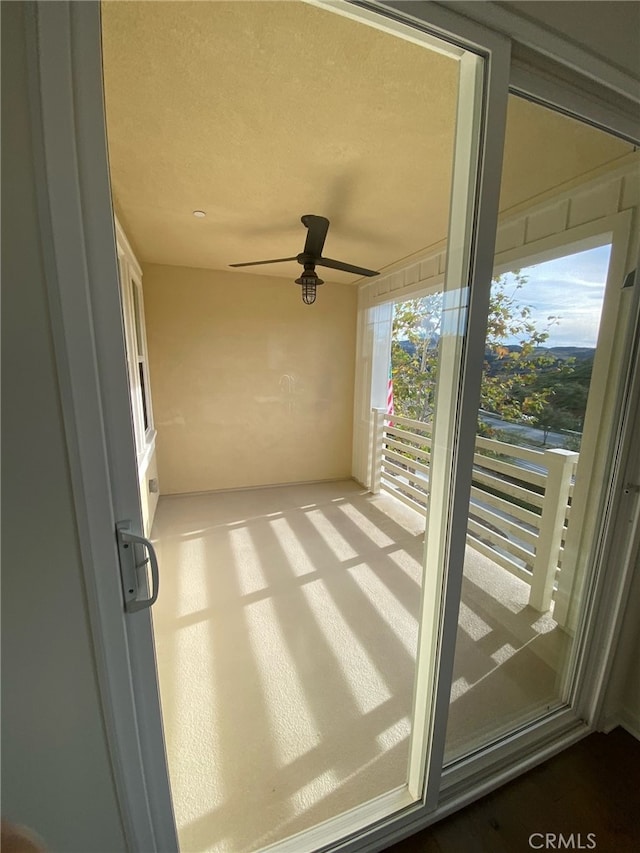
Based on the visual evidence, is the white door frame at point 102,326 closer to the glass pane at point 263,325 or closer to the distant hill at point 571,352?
the glass pane at point 263,325

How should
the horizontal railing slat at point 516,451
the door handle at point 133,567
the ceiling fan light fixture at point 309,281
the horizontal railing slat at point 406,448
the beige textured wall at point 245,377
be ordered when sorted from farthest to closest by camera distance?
the beige textured wall at point 245,377 < the horizontal railing slat at point 406,448 < the ceiling fan light fixture at point 309,281 < the horizontal railing slat at point 516,451 < the door handle at point 133,567

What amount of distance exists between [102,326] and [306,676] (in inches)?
69.5

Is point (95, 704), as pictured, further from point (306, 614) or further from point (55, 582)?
point (306, 614)

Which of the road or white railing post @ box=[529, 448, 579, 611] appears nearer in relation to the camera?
the road

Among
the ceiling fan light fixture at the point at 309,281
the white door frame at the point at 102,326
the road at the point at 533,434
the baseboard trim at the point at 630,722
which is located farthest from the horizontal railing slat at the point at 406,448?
the white door frame at the point at 102,326

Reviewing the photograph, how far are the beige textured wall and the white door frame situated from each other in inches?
124

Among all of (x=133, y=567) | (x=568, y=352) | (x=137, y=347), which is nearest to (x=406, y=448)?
(x=568, y=352)

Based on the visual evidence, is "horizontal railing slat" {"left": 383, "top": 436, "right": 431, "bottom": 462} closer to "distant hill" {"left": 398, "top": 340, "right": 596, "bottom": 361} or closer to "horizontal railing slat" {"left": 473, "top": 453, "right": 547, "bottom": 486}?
"horizontal railing slat" {"left": 473, "top": 453, "right": 547, "bottom": 486}

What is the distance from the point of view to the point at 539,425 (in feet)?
4.58

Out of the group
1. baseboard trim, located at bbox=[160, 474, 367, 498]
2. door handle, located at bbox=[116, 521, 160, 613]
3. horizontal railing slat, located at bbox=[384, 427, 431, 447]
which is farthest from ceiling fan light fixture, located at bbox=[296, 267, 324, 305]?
baseboard trim, located at bbox=[160, 474, 367, 498]

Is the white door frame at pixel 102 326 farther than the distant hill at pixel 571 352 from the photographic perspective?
No

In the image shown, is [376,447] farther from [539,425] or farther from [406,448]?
[539,425]

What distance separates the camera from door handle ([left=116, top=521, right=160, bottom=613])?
24.3 inches

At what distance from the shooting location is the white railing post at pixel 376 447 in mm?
3832
